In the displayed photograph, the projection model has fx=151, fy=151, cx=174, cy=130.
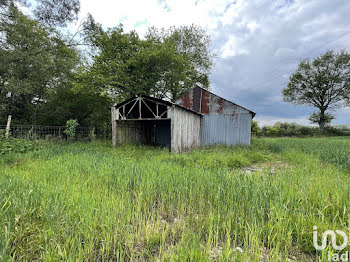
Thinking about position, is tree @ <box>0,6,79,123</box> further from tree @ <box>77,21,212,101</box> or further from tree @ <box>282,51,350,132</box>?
tree @ <box>282,51,350,132</box>

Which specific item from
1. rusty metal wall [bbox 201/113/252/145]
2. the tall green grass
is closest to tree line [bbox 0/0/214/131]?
rusty metal wall [bbox 201/113/252/145]

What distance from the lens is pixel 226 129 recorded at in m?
11.6

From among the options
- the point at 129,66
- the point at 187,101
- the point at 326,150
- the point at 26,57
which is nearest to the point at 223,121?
the point at 187,101

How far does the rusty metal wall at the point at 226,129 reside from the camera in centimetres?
1127

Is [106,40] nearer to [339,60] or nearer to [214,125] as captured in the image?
[214,125]

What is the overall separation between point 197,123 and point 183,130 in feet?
8.25

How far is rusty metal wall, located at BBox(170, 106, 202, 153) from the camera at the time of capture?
26.5ft

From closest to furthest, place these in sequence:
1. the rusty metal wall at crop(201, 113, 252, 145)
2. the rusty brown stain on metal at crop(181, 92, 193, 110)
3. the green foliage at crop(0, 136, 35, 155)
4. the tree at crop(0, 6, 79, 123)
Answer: the green foliage at crop(0, 136, 35, 155)
the tree at crop(0, 6, 79, 123)
the rusty metal wall at crop(201, 113, 252, 145)
the rusty brown stain on metal at crop(181, 92, 193, 110)

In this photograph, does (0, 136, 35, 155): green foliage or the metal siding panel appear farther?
the metal siding panel

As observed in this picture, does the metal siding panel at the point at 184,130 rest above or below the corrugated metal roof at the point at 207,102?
below

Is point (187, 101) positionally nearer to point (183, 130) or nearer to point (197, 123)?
point (197, 123)

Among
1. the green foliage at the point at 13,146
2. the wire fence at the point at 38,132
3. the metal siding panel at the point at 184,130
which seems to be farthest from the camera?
the wire fence at the point at 38,132

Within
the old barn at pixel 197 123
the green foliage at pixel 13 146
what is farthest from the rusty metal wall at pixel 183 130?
the green foliage at pixel 13 146

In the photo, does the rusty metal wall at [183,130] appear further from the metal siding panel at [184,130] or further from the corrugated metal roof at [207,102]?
the corrugated metal roof at [207,102]
